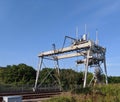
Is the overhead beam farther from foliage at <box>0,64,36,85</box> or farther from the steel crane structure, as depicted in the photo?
foliage at <box>0,64,36,85</box>

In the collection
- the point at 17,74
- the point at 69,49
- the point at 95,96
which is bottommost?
the point at 95,96

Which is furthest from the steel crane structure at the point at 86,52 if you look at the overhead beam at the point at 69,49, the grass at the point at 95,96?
the grass at the point at 95,96

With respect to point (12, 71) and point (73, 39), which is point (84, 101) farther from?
point (12, 71)

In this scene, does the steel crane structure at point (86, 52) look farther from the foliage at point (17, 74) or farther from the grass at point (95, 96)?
the foliage at point (17, 74)

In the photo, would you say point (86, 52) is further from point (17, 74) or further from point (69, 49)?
point (17, 74)

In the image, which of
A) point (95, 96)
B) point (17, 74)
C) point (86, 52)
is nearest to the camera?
point (95, 96)

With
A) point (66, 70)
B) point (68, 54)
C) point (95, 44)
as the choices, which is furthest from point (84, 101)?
point (66, 70)

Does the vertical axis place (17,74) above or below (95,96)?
above

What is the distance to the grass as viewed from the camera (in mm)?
12648

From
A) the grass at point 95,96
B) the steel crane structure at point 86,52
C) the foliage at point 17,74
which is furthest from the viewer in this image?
the foliage at point 17,74

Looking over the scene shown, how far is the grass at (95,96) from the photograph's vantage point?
12.6m

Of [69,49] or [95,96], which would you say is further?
[69,49]

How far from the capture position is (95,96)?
13203 mm

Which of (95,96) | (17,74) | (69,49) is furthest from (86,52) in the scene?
(17,74)
